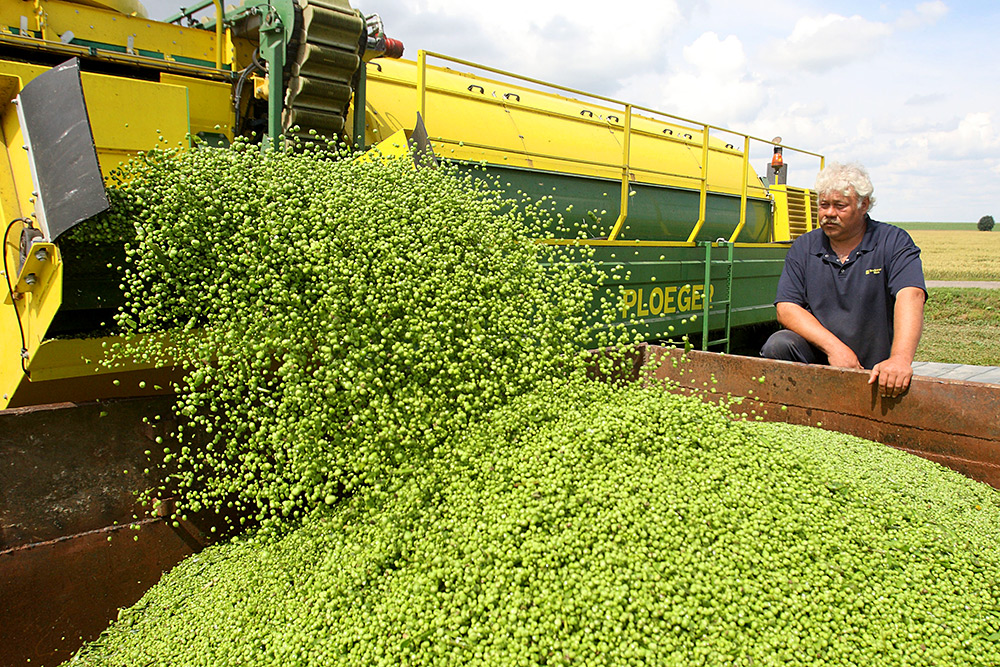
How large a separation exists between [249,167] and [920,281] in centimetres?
317

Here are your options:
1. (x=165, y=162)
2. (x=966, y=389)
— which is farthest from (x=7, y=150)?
(x=966, y=389)

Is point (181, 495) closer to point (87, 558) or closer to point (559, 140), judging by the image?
point (87, 558)

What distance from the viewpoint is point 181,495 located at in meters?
2.64

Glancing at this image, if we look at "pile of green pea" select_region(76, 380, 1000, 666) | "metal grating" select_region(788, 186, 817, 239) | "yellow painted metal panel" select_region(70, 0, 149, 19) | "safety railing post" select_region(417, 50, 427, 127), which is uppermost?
"yellow painted metal panel" select_region(70, 0, 149, 19)

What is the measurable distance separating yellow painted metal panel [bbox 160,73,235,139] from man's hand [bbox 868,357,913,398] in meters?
3.31

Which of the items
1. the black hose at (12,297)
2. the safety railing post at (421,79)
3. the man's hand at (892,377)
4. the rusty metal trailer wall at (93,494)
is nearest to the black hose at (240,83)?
the safety railing post at (421,79)

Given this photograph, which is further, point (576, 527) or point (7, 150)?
point (7, 150)

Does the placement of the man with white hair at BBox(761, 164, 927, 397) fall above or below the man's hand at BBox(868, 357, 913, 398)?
above

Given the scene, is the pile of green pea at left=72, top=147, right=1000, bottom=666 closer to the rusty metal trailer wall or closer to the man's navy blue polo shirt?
the rusty metal trailer wall

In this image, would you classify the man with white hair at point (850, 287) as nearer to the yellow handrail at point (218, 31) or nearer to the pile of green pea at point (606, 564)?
the pile of green pea at point (606, 564)

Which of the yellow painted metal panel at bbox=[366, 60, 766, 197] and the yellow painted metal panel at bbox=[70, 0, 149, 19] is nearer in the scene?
the yellow painted metal panel at bbox=[70, 0, 149, 19]

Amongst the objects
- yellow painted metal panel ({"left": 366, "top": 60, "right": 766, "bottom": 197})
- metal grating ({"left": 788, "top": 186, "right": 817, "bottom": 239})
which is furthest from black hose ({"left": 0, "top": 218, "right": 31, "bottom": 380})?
metal grating ({"left": 788, "top": 186, "right": 817, "bottom": 239})

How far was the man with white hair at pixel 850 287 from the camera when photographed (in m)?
3.37

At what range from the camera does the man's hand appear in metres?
2.89
